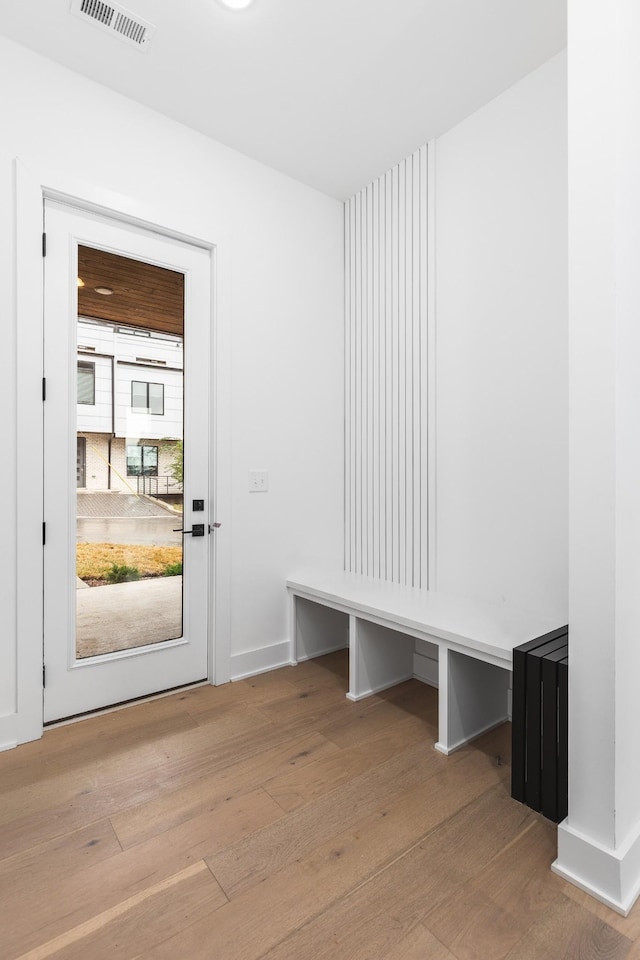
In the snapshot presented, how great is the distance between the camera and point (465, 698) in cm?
219

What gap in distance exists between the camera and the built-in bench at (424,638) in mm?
2105

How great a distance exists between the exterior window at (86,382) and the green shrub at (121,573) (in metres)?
0.80

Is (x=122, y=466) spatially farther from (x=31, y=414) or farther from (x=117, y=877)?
(x=117, y=877)

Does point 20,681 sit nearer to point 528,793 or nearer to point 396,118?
point 528,793

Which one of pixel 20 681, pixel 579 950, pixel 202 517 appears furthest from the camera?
pixel 202 517

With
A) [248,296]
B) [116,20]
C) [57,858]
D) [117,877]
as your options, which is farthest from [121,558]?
[116,20]

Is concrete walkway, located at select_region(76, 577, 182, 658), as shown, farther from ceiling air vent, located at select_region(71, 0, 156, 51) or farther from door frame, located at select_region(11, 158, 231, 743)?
Answer: ceiling air vent, located at select_region(71, 0, 156, 51)

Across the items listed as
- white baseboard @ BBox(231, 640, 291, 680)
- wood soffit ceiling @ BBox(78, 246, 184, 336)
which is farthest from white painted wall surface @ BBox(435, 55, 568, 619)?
wood soffit ceiling @ BBox(78, 246, 184, 336)

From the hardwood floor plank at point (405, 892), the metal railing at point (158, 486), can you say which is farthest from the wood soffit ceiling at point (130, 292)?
the hardwood floor plank at point (405, 892)

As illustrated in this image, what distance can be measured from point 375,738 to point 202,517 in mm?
1382

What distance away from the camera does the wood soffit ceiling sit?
7.79 feet

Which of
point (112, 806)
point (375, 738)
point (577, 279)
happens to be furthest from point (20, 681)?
point (577, 279)

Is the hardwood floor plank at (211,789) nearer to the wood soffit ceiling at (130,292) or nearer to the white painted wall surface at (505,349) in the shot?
the white painted wall surface at (505,349)

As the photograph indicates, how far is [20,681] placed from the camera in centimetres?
216
